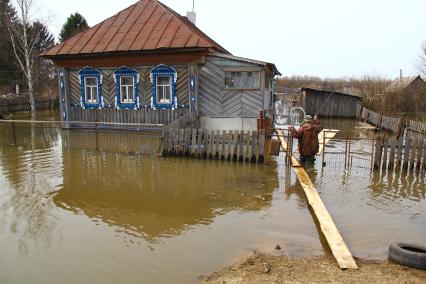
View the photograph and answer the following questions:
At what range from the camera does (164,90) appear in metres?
17.6

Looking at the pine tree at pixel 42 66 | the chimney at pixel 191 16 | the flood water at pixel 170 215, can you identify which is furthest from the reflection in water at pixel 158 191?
the pine tree at pixel 42 66

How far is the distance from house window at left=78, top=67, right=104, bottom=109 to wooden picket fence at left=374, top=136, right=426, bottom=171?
44.2 feet

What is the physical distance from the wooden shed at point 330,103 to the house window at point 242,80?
18.4 meters

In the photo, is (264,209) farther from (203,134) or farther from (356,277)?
(203,134)

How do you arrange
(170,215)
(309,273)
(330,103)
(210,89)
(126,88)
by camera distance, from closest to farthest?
(309,273)
(170,215)
(210,89)
(126,88)
(330,103)

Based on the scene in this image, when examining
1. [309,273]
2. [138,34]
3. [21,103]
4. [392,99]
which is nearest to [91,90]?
[138,34]

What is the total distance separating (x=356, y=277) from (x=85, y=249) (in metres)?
4.01

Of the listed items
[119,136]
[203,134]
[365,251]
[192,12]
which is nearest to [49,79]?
[192,12]

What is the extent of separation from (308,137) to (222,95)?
6390mm

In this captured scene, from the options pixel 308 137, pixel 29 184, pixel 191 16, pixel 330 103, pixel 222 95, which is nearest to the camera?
pixel 29 184

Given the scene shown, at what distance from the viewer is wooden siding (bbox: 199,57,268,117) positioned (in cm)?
1622

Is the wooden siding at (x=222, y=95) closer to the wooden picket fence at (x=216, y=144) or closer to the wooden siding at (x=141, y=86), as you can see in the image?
the wooden siding at (x=141, y=86)

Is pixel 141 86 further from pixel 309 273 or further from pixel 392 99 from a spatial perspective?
pixel 392 99

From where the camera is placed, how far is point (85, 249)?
5.73m
